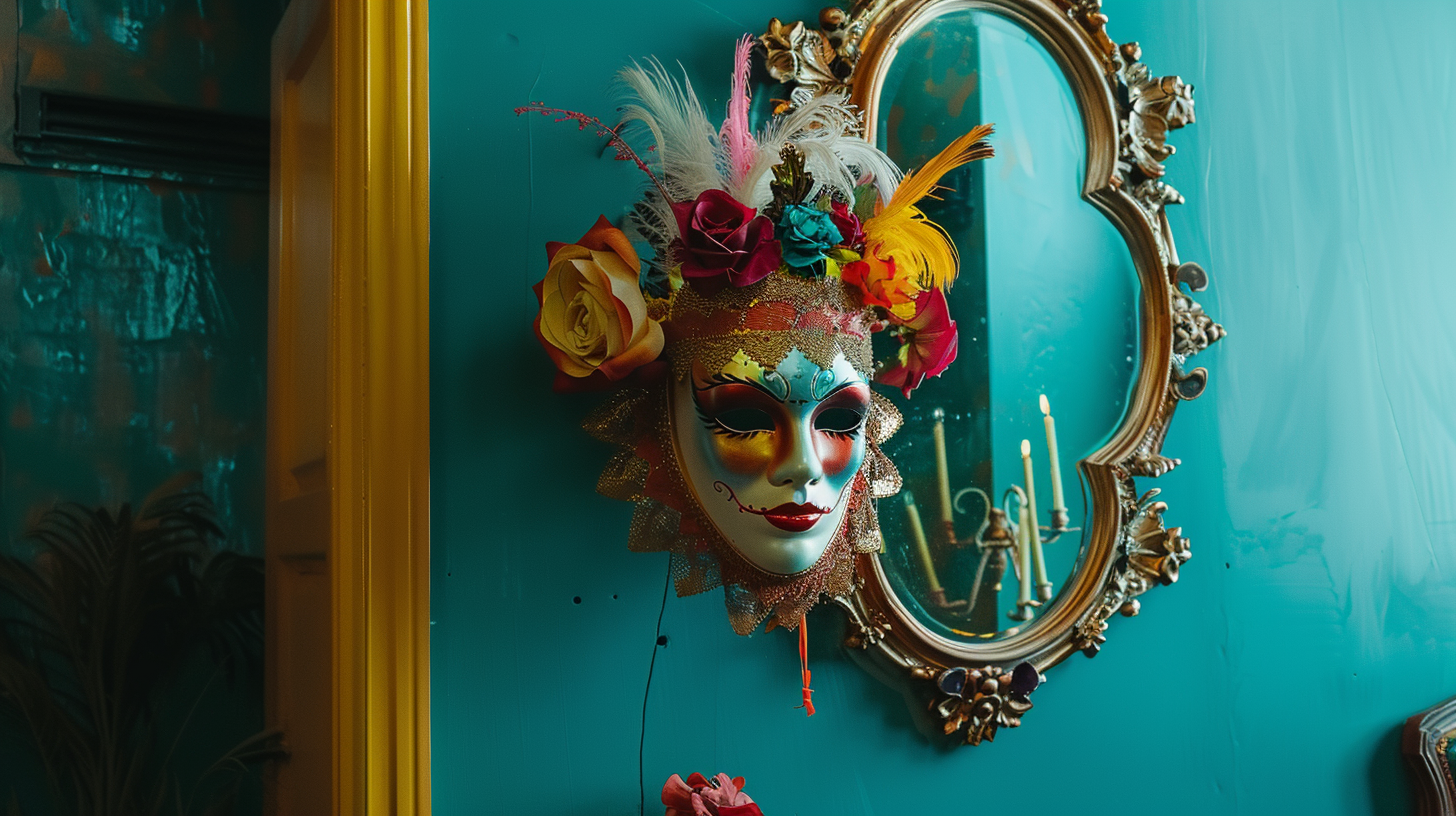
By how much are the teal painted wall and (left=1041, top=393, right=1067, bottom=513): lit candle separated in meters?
0.23

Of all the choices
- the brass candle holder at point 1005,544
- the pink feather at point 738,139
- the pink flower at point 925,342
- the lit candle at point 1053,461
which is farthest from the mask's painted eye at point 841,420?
the lit candle at point 1053,461

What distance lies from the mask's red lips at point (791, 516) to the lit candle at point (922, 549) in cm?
37

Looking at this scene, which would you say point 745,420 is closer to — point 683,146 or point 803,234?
point 803,234

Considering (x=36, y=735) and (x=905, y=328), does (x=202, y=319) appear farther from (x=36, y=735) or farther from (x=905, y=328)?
(x=905, y=328)

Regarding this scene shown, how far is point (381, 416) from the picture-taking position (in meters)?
1.07

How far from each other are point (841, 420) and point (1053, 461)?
0.53m

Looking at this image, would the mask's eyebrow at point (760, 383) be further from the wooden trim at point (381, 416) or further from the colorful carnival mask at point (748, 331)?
the wooden trim at point (381, 416)

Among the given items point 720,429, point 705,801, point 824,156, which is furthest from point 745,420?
point 705,801

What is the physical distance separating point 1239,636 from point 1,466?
5.47 feet

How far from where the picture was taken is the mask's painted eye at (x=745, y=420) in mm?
1055

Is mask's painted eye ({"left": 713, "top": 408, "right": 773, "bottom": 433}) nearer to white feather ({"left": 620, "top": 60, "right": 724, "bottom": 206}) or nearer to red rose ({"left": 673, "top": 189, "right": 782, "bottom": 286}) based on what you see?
red rose ({"left": 673, "top": 189, "right": 782, "bottom": 286})

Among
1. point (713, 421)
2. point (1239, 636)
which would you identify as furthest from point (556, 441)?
point (1239, 636)

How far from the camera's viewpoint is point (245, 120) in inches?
44.3

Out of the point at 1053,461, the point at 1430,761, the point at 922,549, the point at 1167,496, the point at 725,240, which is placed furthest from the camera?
the point at 1430,761
